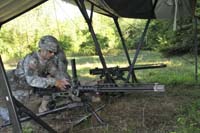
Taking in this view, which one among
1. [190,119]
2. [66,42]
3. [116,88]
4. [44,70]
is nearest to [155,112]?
[190,119]

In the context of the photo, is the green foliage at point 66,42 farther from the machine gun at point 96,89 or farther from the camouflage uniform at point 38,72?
the machine gun at point 96,89

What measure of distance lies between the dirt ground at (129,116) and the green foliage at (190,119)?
0.09 meters

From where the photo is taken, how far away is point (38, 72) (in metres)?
4.96

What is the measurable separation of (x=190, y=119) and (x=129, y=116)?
30.9 inches

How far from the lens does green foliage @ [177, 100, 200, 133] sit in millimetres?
3828

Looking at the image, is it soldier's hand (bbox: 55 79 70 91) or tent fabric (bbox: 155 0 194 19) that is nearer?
soldier's hand (bbox: 55 79 70 91)

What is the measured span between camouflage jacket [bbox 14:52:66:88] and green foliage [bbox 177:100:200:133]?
1532 millimetres

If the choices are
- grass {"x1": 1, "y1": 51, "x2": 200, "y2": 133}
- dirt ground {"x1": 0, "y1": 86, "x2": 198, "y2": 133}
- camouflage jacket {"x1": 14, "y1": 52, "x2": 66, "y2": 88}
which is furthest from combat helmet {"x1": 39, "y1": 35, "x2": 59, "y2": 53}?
grass {"x1": 1, "y1": 51, "x2": 200, "y2": 133}

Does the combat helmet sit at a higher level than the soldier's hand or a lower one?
higher

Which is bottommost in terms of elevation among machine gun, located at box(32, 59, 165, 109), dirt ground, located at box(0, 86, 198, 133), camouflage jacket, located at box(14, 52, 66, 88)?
dirt ground, located at box(0, 86, 198, 133)

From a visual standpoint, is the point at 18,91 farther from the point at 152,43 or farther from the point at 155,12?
the point at 152,43

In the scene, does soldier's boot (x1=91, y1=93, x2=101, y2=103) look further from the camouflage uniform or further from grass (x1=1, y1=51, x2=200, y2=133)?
the camouflage uniform

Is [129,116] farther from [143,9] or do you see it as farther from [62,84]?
[143,9]

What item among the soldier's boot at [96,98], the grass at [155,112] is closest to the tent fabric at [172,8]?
the grass at [155,112]
